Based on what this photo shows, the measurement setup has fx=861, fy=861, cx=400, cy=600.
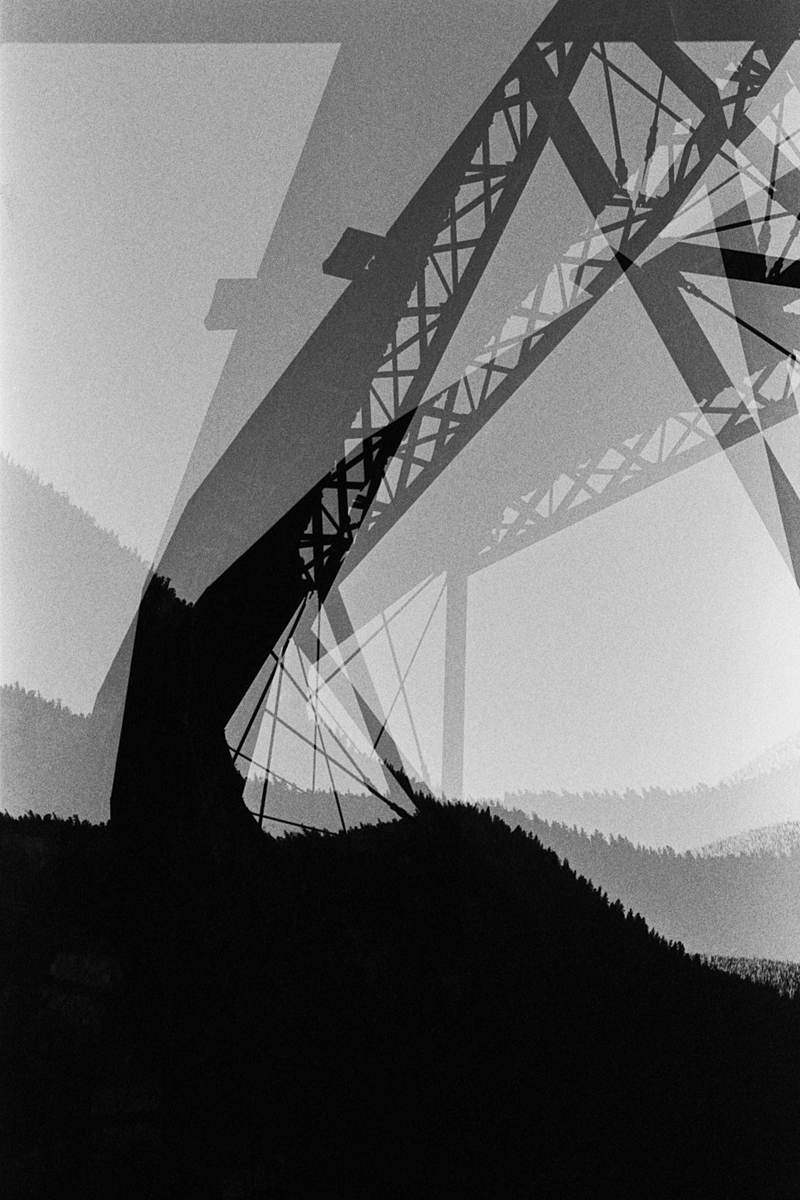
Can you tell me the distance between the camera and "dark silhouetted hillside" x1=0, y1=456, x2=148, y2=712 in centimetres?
262

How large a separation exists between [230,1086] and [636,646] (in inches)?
71.3

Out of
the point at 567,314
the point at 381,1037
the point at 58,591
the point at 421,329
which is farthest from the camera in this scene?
the point at 567,314

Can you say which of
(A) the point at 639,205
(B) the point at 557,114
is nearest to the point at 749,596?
(A) the point at 639,205

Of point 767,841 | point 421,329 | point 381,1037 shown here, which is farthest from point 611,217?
point 381,1037

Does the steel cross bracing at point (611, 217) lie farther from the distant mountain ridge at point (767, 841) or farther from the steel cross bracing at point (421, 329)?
the distant mountain ridge at point (767, 841)

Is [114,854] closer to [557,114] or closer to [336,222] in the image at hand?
[336,222]

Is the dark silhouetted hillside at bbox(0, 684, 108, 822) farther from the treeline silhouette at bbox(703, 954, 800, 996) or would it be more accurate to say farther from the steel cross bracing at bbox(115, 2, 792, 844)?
the treeline silhouette at bbox(703, 954, 800, 996)

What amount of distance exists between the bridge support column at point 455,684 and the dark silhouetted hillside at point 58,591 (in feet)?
3.22

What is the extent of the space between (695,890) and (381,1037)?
42.2 inches

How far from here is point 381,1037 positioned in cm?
253

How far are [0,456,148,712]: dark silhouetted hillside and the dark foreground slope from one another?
462mm

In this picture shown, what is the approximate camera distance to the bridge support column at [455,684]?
8.75 feet

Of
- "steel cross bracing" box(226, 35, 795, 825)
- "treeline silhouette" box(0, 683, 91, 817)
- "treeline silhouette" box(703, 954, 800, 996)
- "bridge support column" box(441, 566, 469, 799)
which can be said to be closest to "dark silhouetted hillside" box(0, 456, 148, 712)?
"treeline silhouette" box(0, 683, 91, 817)

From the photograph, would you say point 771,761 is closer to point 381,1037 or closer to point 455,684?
point 455,684
